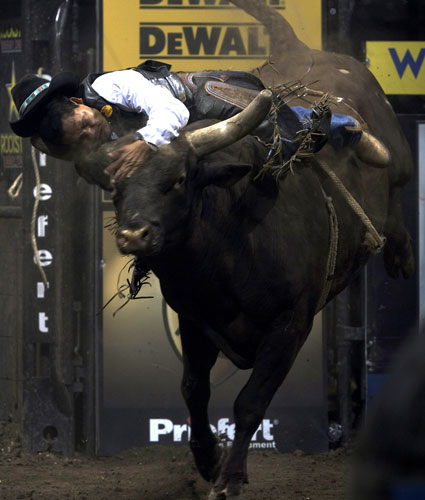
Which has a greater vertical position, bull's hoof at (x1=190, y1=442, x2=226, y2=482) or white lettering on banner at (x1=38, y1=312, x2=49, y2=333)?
white lettering on banner at (x1=38, y1=312, x2=49, y2=333)

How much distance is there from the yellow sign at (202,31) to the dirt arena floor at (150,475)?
2.25 metres

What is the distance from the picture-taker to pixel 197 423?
164 inches

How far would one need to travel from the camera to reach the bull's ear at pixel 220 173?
11.7 ft

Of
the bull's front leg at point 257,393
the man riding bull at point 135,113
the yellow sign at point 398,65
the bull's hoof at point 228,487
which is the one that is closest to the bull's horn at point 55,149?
the man riding bull at point 135,113

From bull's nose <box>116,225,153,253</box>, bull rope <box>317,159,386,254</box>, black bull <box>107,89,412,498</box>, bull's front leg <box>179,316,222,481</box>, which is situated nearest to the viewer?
bull's nose <box>116,225,153,253</box>

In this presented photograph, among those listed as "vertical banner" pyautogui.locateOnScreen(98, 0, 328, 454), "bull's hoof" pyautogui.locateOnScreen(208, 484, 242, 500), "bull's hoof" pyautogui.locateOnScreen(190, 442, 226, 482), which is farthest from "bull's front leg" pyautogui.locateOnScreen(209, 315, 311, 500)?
"vertical banner" pyautogui.locateOnScreen(98, 0, 328, 454)

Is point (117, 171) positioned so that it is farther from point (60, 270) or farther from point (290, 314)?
point (60, 270)

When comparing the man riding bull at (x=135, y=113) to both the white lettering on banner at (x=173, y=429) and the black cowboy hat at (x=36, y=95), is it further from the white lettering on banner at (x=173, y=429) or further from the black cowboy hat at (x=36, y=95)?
the white lettering on banner at (x=173, y=429)

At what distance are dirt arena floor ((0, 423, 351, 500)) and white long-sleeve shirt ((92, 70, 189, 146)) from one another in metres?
1.81

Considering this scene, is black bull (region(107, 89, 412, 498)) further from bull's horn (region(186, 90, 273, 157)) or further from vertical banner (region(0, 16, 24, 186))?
vertical banner (region(0, 16, 24, 186))

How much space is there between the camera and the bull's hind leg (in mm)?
5109

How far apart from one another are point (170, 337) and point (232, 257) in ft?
6.83

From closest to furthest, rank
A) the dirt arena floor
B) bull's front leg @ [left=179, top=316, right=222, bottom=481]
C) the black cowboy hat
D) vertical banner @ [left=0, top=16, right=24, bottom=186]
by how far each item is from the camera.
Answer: the black cowboy hat → bull's front leg @ [left=179, top=316, right=222, bottom=481] → the dirt arena floor → vertical banner @ [left=0, top=16, right=24, bottom=186]

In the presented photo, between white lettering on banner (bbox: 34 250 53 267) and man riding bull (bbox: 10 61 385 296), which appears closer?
man riding bull (bbox: 10 61 385 296)
